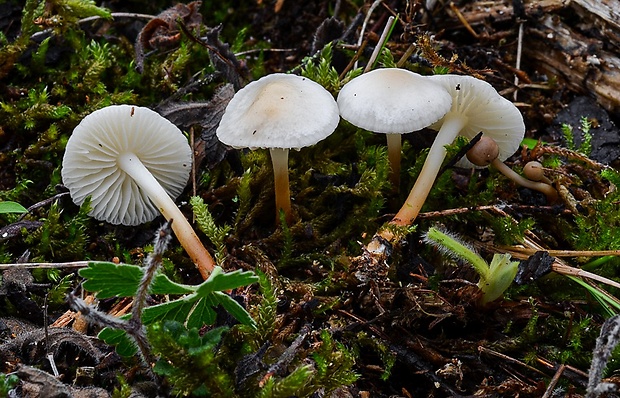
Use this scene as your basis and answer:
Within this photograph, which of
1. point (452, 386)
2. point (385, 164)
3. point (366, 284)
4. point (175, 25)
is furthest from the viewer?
point (175, 25)

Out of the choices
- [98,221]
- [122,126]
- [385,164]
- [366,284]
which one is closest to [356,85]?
[385,164]

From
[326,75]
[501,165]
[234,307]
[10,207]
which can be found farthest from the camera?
[326,75]

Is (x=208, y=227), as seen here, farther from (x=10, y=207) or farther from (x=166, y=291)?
(x=10, y=207)

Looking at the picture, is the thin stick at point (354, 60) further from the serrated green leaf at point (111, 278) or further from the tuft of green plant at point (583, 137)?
the serrated green leaf at point (111, 278)

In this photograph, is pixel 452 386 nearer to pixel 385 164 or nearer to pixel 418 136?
pixel 385 164

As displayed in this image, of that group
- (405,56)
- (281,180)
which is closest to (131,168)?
(281,180)
